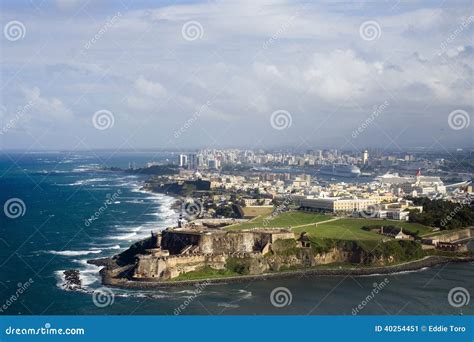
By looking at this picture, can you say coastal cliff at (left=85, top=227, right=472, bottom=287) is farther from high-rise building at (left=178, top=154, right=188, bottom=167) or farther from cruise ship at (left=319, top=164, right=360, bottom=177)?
high-rise building at (left=178, top=154, right=188, bottom=167)

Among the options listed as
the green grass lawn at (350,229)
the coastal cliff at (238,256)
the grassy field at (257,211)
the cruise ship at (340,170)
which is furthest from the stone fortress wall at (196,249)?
the cruise ship at (340,170)

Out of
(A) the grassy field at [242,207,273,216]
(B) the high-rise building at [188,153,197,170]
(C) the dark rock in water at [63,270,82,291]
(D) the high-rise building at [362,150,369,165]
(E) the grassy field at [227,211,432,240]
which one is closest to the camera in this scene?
(C) the dark rock in water at [63,270,82,291]

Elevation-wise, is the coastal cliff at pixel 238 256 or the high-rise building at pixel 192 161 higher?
the high-rise building at pixel 192 161

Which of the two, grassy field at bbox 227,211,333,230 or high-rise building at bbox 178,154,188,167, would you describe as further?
high-rise building at bbox 178,154,188,167

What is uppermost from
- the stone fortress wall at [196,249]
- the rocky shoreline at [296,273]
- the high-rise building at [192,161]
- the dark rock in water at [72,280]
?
the high-rise building at [192,161]

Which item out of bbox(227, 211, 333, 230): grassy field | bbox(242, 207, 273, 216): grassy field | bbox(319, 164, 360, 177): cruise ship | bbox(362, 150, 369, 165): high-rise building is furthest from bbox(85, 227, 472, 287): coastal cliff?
bbox(362, 150, 369, 165): high-rise building

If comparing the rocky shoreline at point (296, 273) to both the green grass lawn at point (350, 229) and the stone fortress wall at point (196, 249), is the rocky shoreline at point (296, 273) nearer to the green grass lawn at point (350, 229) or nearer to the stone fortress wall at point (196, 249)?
the stone fortress wall at point (196, 249)

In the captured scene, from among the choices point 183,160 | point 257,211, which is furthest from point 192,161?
point 257,211
